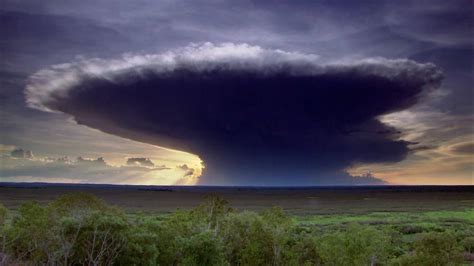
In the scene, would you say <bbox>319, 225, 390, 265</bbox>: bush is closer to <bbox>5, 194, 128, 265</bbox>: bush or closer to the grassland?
the grassland

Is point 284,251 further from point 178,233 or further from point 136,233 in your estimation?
point 136,233

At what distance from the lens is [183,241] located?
36375 mm

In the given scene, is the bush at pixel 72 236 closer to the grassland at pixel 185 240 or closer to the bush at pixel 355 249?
the grassland at pixel 185 240

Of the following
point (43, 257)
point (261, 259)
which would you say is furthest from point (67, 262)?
point (261, 259)

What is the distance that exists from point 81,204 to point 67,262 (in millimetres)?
5976

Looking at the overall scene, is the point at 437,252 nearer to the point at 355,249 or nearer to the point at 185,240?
the point at 355,249

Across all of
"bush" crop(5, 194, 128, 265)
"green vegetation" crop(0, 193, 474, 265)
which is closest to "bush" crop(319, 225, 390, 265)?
"green vegetation" crop(0, 193, 474, 265)

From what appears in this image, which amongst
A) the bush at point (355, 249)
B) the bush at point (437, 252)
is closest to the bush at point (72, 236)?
the bush at point (355, 249)

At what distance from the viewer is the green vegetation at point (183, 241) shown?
33.3 meters

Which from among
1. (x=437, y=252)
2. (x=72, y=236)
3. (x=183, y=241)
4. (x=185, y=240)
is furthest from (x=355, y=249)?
(x=72, y=236)

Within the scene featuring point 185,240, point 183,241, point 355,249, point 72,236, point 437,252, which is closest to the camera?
point 72,236

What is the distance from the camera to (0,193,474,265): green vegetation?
33347 millimetres

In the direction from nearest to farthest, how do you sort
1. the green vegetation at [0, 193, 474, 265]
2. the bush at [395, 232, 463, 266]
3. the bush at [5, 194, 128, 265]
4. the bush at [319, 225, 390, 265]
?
the bush at [5, 194, 128, 265], the green vegetation at [0, 193, 474, 265], the bush at [395, 232, 463, 266], the bush at [319, 225, 390, 265]

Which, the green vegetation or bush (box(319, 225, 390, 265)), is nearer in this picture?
the green vegetation
